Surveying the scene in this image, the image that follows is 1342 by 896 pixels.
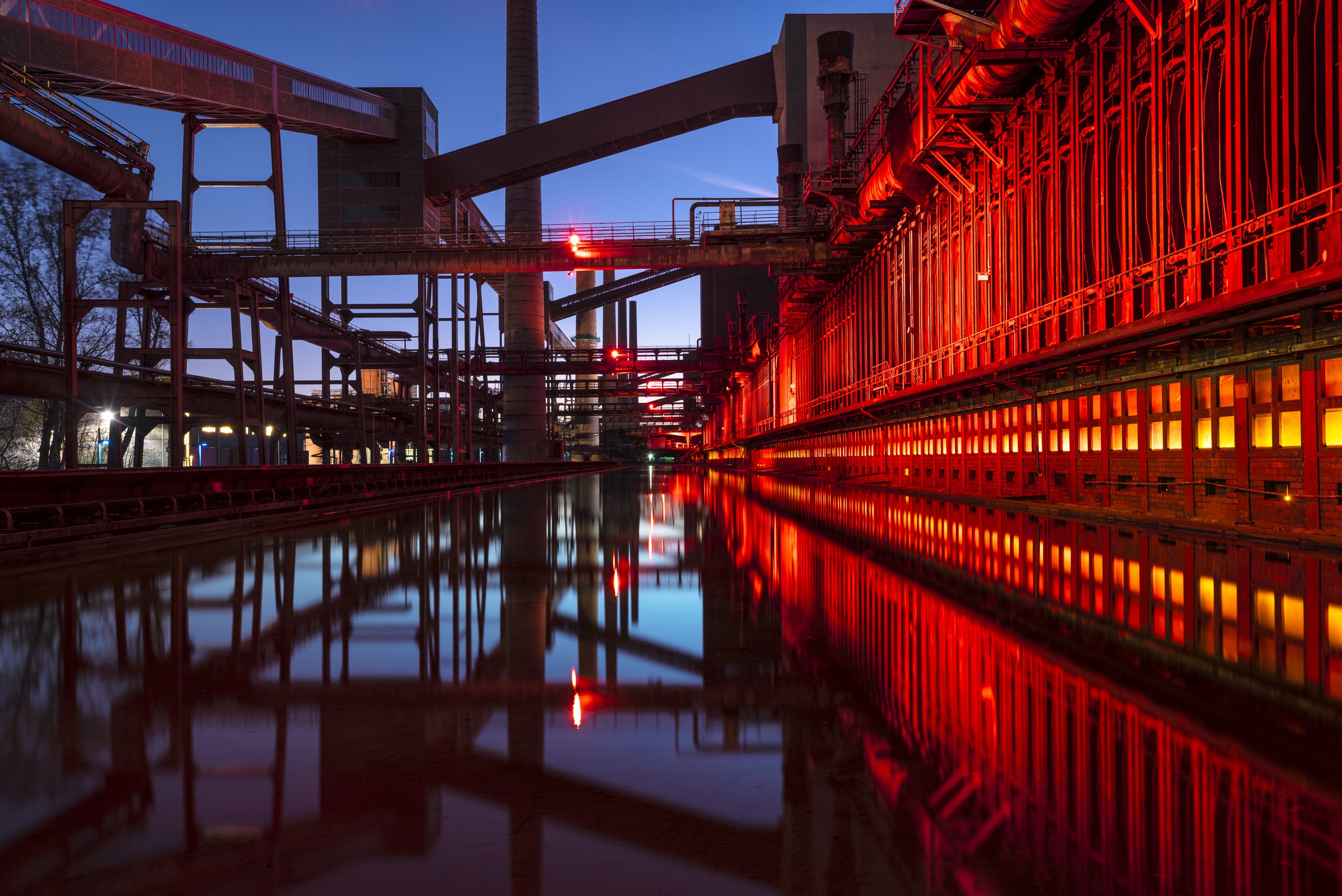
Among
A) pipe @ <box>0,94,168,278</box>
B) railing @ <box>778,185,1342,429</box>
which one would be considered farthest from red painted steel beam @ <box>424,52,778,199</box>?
railing @ <box>778,185,1342,429</box>

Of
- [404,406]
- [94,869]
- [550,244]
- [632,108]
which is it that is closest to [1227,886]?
[94,869]

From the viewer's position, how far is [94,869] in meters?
2.86

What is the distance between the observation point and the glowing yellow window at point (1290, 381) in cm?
1250

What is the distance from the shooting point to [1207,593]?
26.9ft

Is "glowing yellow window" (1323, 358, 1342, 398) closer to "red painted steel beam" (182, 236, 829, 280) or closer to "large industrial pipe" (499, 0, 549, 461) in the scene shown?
"red painted steel beam" (182, 236, 829, 280)

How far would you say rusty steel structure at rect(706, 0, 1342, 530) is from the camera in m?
12.8

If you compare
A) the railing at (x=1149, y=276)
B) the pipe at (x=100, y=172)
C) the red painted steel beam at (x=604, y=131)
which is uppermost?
the red painted steel beam at (x=604, y=131)

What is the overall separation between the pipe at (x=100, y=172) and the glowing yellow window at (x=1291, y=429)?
33.8 meters

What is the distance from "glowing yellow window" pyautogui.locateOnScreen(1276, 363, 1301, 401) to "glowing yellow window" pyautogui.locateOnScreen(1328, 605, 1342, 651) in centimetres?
656

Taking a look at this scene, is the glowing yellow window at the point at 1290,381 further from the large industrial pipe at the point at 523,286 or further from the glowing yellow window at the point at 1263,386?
the large industrial pipe at the point at 523,286

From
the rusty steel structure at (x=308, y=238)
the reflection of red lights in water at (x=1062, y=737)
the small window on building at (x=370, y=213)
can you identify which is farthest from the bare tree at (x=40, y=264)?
the reflection of red lights in water at (x=1062, y=737)

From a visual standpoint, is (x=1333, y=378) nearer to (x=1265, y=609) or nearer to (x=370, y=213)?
(x=1265, y=609)

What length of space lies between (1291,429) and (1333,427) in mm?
828

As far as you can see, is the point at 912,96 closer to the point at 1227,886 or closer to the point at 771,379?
the point at 1227,886
